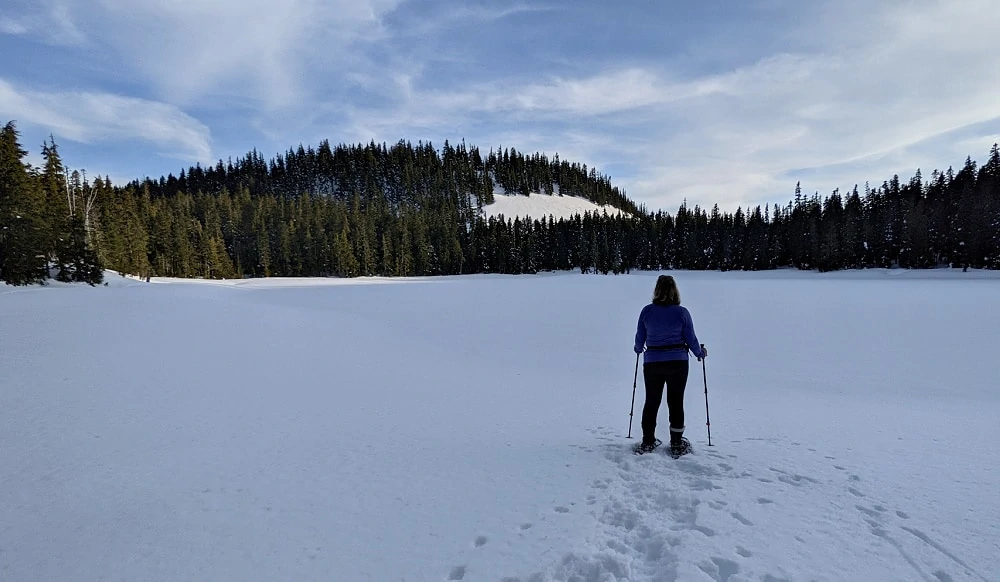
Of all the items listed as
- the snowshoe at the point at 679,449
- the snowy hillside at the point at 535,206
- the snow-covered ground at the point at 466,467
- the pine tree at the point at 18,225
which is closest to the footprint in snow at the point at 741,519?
the snow-covered ground at the point at 466,467

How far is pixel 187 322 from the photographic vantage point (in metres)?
15.6

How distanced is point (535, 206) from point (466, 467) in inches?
5677

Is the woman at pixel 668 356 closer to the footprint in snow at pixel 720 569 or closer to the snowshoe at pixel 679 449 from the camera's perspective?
the snowshoe at pixel 679 449

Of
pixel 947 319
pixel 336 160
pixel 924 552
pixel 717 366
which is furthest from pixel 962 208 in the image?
pixel 336 160

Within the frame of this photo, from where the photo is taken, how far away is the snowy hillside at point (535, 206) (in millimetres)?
136375

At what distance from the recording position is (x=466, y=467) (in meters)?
5.31

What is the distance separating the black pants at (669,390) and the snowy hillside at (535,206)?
124492 millimetres

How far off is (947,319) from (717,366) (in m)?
12.3

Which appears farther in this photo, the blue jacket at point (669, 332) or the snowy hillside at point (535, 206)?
the snowy hillside at point (535, 206)

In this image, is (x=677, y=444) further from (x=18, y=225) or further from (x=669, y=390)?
(x=18, y=225)

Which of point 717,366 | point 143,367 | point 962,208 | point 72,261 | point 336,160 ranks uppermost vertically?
point 336,160

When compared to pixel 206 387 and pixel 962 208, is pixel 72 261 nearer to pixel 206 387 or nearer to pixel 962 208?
pixel 206 387

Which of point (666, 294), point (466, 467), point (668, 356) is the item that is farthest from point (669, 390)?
point (466, 467)

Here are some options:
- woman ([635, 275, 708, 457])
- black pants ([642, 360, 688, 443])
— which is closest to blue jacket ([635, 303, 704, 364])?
woman ([635, 275, 708, 457])
